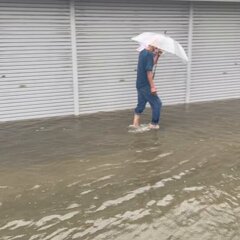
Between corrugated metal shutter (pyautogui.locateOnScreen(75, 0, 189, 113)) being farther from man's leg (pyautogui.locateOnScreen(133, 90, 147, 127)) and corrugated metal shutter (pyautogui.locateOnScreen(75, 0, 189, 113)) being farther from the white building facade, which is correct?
man's leg (pyautogui.locateOnScreen(133, 90, 147, 127))

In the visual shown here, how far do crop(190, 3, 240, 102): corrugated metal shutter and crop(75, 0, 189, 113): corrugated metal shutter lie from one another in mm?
561

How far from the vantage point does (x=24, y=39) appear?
9.27 meters

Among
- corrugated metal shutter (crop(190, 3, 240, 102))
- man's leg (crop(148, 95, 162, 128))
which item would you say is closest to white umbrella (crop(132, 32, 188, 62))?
man's leg (crop(148, 95, 162, 128))

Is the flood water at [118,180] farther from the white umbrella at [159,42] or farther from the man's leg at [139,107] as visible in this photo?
the white umbrella at [159,42]

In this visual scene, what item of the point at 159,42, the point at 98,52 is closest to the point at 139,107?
the point at 159,42

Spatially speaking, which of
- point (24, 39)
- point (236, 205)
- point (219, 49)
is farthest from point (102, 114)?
point (236, 205)

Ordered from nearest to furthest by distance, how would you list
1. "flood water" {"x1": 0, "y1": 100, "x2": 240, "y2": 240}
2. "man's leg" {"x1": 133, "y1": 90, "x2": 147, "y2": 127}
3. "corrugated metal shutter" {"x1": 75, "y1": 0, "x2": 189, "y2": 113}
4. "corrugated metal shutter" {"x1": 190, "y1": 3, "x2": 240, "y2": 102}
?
"flood water" {"x1": 0, "y1": 100, "x2": 240, "y2": 240}, "man's leg" {"x1": 133, "y1": 90, "x2": 147, "y2": 127}, "corrugated metal shutter" {"x1": 75, "y1": 0, "x2": 189, "y2": 113}, "corrugated metal shutter" {"x1": 190, "y1": 3, "x2": 240, "y2": 102}

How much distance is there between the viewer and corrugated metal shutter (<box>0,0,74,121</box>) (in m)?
9.11

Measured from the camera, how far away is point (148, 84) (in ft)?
29.2

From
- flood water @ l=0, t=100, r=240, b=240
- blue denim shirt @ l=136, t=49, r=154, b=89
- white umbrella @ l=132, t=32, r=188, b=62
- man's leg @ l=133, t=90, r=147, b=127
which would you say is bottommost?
flood water @ l=0, t=100, r=240, b=240

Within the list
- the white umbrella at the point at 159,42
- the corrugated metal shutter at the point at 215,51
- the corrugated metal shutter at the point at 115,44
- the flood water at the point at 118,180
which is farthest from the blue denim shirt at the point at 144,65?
the corrugated metal shutter at the point at 215,51

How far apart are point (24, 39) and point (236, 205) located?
5788mm

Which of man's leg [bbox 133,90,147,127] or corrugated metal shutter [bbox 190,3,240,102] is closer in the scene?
man's leg [bbox 133,90,147,127]

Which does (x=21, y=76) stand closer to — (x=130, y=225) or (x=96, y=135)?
(x=96, y=135)
